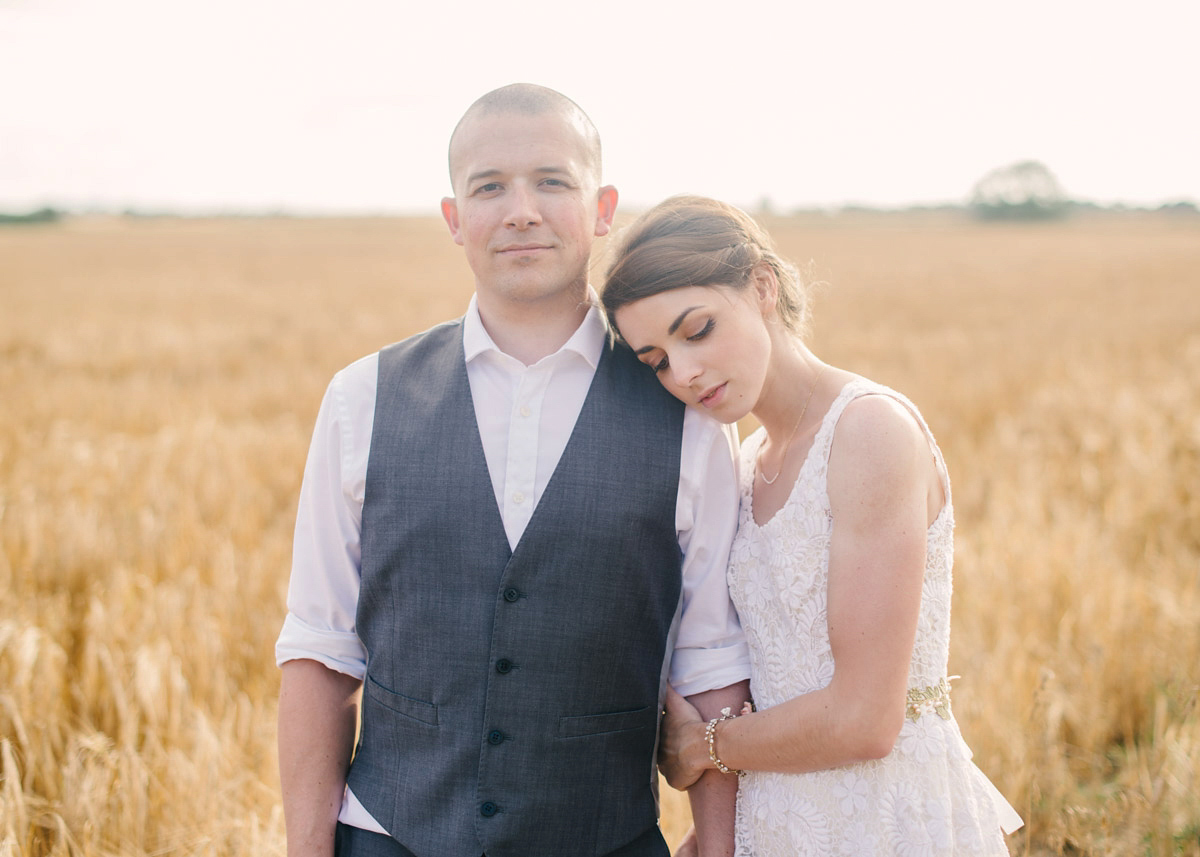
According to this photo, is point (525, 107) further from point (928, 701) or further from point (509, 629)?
point (928, 701)

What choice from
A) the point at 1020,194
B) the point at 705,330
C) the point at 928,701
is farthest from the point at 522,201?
the point at 1020,194

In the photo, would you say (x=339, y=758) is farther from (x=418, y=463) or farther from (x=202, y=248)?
(x=202, y=248)

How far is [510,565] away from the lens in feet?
5.25

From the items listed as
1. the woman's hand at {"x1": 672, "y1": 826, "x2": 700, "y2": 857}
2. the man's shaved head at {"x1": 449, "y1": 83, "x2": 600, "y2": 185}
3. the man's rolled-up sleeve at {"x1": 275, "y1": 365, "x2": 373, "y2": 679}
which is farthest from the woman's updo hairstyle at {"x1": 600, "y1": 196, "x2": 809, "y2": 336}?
the woman's hand at {"x1": 672, "y1": 826, "x2": 700, "y2": 857}

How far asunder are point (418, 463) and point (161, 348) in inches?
376

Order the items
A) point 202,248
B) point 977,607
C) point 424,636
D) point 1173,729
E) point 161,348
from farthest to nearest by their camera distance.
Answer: point 202,248, point 161,348, point 977,607, point 1173,729, point 424,636

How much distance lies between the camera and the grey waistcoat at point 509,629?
1.61 meters

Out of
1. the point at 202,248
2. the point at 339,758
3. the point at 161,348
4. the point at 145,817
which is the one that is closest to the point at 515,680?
the point at 339,758

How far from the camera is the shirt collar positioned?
5.82ft

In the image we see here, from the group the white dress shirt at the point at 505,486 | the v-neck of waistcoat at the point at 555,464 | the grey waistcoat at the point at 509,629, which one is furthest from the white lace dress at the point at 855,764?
the v-neck of waistcoat at the point at 555,464

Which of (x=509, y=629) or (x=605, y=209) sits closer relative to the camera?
(x=509, y=629)

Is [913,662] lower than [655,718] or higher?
higher

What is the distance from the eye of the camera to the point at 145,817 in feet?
7.13

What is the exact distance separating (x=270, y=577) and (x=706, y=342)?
98.4 inches
